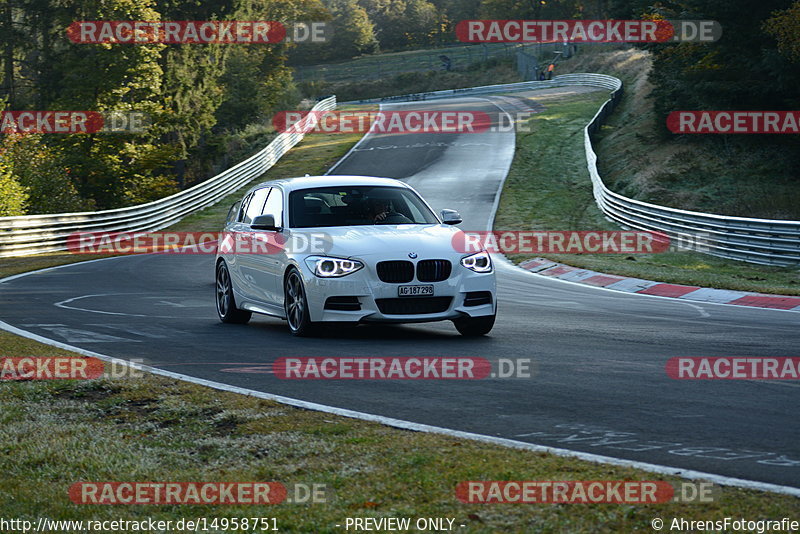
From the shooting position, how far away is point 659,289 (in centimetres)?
1898

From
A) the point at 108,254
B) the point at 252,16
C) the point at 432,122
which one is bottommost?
the point at 108,254

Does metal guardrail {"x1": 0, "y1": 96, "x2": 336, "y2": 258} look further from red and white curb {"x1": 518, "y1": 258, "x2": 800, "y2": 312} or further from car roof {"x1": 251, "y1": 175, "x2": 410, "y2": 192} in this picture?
car roof {"x1": 251, "y1": 175, "x2": 410, "y2": 192}

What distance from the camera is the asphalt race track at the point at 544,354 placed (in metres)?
6.64

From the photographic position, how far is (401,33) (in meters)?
139

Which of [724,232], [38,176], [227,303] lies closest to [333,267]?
[227,303]

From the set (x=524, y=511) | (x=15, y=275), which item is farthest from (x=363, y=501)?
(x=15, y=275)

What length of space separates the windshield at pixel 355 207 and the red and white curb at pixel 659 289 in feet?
20.8

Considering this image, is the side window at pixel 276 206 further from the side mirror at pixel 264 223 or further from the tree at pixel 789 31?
the tree at pixel 789 31

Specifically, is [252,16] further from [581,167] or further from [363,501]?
[363,501]

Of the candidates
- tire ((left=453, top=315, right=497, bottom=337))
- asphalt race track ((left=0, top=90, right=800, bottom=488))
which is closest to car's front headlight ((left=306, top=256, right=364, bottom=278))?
asphalt race track ((left=0, top=90, right=800, bottom=488))

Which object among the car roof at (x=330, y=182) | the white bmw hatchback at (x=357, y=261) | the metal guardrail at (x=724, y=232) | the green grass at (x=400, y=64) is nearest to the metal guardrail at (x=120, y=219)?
the metal guardrail at (x=724, y=232)

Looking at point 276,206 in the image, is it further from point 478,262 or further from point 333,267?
point 478,262

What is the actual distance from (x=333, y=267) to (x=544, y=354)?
98.0 inches

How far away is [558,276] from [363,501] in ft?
58.0
